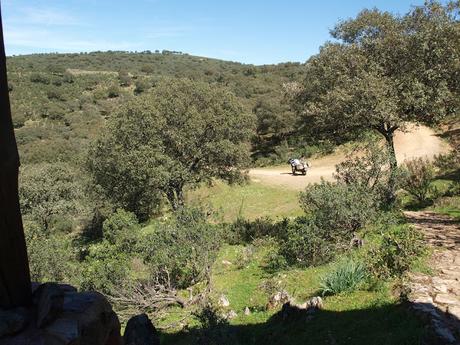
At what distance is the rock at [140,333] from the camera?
24.7ft

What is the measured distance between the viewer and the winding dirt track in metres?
25.4

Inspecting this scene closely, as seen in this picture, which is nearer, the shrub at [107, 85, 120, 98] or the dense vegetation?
the dense vegetation

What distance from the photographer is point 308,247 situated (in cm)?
1088

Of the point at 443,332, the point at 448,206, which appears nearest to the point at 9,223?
the point at 443,332

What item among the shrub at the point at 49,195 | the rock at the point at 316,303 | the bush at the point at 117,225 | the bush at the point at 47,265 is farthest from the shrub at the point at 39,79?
the rock at the point at 316,303

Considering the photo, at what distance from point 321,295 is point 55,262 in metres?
9.62

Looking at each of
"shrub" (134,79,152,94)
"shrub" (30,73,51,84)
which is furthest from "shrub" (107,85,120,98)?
"shrub" (30,73,51,84)

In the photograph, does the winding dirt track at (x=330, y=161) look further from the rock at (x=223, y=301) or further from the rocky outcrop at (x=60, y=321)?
the rocky outcrop at (x=60, y=321)

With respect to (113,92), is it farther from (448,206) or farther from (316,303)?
(316,303)

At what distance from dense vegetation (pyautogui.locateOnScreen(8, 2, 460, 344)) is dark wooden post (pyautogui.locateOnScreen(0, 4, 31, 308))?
4.17 metres

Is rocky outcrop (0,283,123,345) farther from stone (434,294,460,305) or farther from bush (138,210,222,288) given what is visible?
bush (138,210,222,288)

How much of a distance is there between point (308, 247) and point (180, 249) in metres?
3.30

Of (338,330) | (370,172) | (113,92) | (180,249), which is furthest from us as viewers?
(113,92)

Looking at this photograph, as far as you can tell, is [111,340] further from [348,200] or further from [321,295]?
[348,200]
